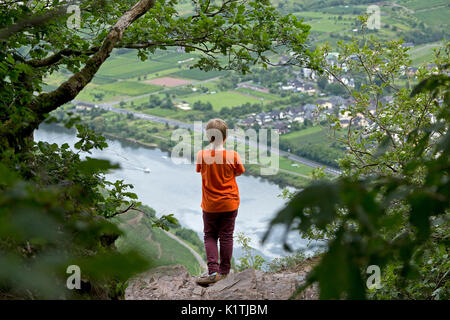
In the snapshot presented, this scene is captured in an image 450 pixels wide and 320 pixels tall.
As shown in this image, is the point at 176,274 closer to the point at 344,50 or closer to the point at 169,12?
the point at 169,12

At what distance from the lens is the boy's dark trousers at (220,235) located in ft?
14.2

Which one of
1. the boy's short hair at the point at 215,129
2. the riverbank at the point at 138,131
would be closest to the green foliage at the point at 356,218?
the boy's short hair at the point at 215,129

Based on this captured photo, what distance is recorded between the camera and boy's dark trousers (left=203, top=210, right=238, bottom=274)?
4.33m

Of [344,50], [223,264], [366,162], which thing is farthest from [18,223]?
[344,50]

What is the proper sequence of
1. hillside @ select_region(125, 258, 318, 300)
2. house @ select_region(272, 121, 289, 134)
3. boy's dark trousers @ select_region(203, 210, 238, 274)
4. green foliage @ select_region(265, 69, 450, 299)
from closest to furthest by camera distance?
green foliage @ select_region(265, 69, 450, 299), hillside @ select_region(125, 258, 318, 300), boy's dark trousers @ select_region(203, 210, 238, 274), house @ select_region(272, 121, 289, 134)

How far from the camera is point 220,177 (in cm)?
414

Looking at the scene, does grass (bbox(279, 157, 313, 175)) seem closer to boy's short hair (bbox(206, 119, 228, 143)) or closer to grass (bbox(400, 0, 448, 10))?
boy's short hair (bbox(206, 119, 228, 143))

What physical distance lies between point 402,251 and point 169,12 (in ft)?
14.0

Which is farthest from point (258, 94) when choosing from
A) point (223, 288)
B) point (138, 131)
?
point (223, 288)

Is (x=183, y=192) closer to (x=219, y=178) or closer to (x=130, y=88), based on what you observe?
(x=219, y=178)

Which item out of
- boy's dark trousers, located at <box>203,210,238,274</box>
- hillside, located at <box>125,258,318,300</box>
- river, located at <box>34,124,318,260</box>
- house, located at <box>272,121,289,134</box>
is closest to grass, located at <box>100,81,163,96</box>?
river, located at <box>34,124,318,260</box>

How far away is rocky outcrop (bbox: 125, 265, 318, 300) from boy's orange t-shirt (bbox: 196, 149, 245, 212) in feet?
2.32

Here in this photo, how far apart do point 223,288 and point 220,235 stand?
512 millimetres

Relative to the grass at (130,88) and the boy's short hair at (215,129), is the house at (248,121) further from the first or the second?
the boy's short hair at (215,129)
